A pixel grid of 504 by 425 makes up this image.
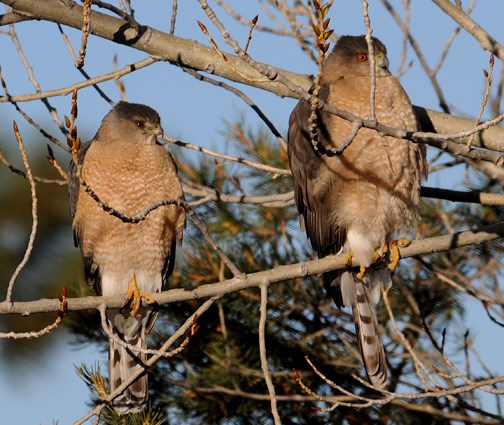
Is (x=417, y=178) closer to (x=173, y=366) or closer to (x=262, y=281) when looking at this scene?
(x=262, y=281)

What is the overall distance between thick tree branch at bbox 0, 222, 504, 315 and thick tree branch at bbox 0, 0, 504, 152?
45cm

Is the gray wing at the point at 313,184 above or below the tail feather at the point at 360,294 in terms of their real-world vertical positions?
above

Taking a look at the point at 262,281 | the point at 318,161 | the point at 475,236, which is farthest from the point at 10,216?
the point at 475,236

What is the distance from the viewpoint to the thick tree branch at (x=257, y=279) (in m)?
4.12

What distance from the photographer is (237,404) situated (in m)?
5.96

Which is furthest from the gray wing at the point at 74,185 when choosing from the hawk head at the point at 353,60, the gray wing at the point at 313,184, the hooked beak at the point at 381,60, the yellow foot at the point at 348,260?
the hooked beak at the point at 381,60

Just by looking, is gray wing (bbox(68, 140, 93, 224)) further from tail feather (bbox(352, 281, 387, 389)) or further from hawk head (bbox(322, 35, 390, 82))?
tail feather (bbox(352, 281, 387, 389))

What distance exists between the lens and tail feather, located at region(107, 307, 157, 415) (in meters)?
5.57

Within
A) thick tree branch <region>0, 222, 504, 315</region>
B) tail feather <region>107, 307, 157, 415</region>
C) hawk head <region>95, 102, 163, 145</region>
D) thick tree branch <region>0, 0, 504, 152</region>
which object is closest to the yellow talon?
thick tree branch <region>0, 222, 504, 315</region>

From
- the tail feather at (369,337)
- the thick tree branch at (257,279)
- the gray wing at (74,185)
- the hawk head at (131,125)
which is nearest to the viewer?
the thick tree branch at (257,279)

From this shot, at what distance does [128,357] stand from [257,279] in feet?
6.03

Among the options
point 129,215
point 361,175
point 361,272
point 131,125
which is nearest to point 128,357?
point 129,215

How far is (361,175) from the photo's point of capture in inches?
203

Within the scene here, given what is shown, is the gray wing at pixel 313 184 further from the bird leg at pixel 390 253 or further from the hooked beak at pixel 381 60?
the hooked beak at pixel 381 60
